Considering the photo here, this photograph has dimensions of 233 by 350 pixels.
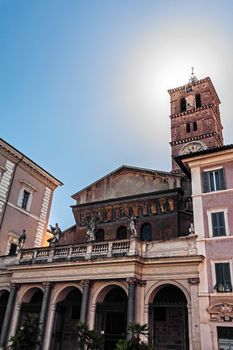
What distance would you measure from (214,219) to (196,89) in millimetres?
33207

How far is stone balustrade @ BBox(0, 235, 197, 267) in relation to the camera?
19719 mm

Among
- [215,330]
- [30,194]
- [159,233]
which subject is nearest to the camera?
[215,330]

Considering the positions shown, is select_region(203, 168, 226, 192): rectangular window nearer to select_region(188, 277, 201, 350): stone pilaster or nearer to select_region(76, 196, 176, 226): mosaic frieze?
select_region(76, 196, 176, 226): mosaic frieze

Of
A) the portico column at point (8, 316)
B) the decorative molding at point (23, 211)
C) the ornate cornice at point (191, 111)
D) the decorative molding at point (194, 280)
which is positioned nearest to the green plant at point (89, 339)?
the decorative molding at point (194, 280)

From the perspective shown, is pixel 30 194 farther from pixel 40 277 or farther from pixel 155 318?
pixel 155 318

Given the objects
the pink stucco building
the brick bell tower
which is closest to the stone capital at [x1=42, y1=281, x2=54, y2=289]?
the pink stucco building

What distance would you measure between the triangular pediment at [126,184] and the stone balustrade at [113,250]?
7.10 m

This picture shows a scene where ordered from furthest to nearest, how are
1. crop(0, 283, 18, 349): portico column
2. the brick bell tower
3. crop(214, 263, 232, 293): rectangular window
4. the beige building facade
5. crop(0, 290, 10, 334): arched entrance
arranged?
1. the brick bell tower
2. the beige building facade
3. crop(0, 290, 10, 334): arched entrance
4. crop(0, 283, 18, 349): portico column
5. crop(214, 263, 232, 293): rectangular window

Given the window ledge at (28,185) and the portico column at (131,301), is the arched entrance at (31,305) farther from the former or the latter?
the window ledge at (28,185)

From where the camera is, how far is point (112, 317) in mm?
22172

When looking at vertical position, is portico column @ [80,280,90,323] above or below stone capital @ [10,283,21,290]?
below

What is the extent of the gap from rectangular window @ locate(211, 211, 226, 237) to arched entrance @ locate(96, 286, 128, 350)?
7.27 metres

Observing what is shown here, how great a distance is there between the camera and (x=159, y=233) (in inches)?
984

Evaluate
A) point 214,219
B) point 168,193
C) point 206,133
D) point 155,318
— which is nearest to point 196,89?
point 206,133
